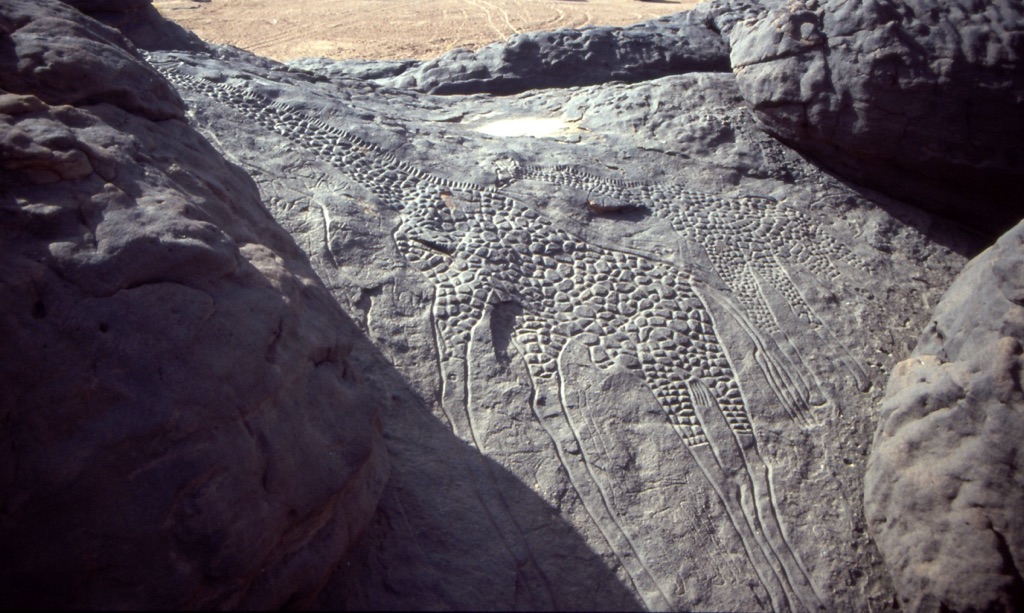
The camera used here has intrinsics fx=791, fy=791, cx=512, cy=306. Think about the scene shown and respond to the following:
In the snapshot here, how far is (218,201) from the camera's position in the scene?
91.8 inches

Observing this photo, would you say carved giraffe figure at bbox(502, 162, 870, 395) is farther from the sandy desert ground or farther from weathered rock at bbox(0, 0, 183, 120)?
the sandy desert ground

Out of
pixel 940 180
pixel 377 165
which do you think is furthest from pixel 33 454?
pixel 940 180

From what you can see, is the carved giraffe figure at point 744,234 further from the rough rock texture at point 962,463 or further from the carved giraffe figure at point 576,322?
the rough rock texture at point 962,463

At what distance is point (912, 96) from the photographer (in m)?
4.14

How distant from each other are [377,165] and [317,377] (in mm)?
1891

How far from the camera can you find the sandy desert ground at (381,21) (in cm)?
1034

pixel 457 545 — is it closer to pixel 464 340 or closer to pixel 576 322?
pixel 464 340

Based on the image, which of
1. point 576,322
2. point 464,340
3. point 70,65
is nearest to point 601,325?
point 576,322

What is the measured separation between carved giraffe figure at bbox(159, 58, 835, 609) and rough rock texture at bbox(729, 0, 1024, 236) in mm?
1494

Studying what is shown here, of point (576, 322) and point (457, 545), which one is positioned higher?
point (576, 322)

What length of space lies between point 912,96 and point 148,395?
157 inches

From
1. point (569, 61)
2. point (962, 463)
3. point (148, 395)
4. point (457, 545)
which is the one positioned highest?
point (569, 61)

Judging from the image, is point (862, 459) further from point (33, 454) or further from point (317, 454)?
point (33, 454)


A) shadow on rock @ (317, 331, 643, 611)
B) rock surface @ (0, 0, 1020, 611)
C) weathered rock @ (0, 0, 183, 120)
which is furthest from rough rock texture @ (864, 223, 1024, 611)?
weathered rock @ (0, 0, 183, 120)
